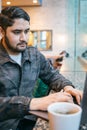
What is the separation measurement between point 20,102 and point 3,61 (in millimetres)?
293

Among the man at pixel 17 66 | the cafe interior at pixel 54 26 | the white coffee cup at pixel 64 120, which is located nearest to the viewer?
the white coffee cup at pixel 64 120

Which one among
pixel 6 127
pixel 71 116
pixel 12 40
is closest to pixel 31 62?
pixel 12 40

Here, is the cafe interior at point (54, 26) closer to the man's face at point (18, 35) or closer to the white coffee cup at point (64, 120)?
the man's face at point (18, 35)

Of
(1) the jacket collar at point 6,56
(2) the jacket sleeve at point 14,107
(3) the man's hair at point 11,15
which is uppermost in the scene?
(3) the man's hair at point 11,15

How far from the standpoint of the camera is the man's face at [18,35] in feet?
3.09

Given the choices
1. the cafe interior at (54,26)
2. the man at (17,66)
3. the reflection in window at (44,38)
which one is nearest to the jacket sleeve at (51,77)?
the man at (17,66)

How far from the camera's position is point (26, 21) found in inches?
38.1

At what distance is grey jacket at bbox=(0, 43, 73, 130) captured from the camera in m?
0.70

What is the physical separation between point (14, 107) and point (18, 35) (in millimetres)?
354

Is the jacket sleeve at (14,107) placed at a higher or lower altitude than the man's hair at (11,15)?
lower

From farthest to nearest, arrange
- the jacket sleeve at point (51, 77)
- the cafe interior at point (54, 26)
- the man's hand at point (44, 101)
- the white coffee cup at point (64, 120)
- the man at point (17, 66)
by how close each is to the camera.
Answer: the cafe interior at point (54, 26)
the jacket sleeve at point (51, 77)
the man at point (17, 66)
the man's hand at point (44, 101)
the white coffee cup at point (64, 120)

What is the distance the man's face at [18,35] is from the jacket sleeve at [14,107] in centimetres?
31

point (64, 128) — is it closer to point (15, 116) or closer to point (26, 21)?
point (15, 116)

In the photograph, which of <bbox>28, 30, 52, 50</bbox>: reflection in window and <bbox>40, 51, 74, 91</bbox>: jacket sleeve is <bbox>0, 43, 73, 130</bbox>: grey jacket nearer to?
<bbox>40, 51, 74, 91</bbox>: jacket sleeve
